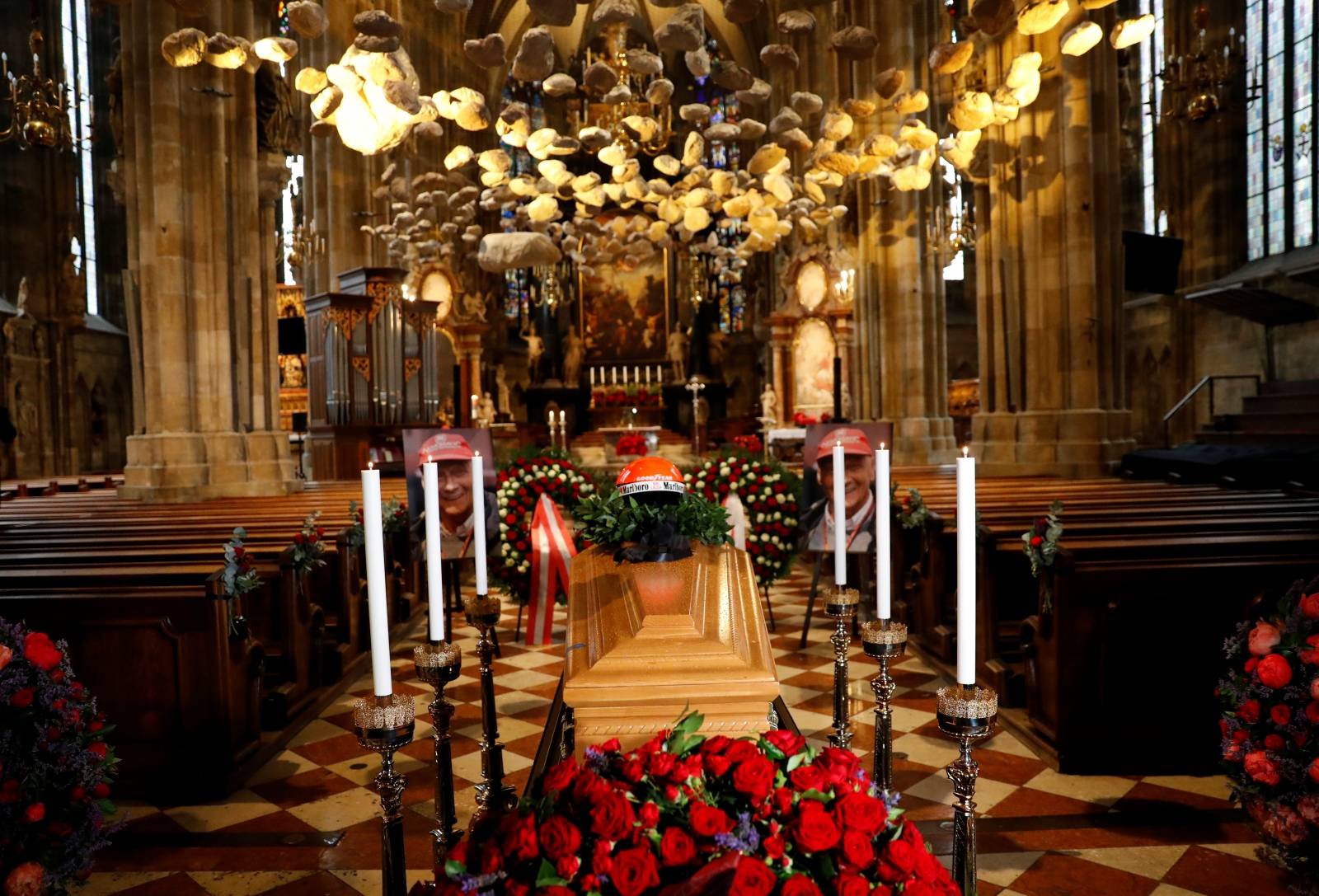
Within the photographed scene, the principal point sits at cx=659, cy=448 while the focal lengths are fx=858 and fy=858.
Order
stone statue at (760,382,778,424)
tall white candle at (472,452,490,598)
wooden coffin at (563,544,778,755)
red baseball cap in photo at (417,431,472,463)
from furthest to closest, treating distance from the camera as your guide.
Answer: stone statue at (760,382,778,424)
red baseball cap in photo at (417,431,472,463)
tall white candle at (472,452,490,598)
wooden coffin at (563,544,778,755)

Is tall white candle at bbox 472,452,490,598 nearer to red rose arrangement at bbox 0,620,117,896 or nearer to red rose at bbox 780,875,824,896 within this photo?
red rose arrangement at bbox 0,620,117,896

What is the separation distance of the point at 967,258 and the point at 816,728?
21375 mm

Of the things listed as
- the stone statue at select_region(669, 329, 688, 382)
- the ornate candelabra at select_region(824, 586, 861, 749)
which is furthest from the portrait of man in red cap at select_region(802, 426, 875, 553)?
the stone statue at select_region(669, 329, 688, 382)

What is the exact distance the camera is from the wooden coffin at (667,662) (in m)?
1.57

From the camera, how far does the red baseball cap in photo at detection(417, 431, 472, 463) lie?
4.54m

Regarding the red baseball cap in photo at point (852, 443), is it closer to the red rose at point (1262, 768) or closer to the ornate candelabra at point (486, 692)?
the red rose at point (1262, 768)

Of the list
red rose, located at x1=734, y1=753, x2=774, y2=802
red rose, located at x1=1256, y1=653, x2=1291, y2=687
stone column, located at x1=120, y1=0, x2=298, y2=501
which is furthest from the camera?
stone column, located at x1=120, y1=0, x2=298, y2=501

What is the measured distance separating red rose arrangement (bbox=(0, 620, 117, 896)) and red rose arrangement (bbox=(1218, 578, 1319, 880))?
10.9ft

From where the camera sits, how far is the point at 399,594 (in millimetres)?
6711

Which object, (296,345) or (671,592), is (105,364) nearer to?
(296,345)

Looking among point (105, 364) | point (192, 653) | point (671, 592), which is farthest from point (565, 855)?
point (105, 364)

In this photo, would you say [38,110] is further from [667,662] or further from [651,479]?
[667,662]

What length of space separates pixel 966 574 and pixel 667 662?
0.57 m

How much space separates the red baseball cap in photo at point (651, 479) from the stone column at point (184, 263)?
677 centimetres
